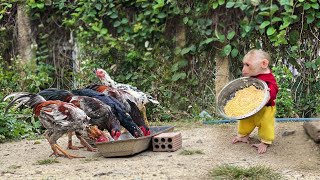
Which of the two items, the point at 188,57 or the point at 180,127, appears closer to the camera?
the point at 180,127

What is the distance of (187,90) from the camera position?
32.7ft

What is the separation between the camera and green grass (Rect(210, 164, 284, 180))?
4.79 meters

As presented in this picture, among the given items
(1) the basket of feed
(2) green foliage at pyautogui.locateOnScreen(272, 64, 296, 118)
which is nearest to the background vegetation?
(2) green foliage at pyautogui.locateOnScreen(272, 64, 296, 118)

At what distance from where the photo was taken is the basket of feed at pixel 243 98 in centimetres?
594

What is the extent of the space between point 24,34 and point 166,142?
635cm

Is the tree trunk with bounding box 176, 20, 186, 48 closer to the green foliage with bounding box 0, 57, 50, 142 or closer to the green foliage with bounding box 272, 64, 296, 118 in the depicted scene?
the green foliage with bounding box 272, 64, 296, 118

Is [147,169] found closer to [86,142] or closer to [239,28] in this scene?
[86,142]

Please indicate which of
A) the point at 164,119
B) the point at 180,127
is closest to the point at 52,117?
the point at 180,127

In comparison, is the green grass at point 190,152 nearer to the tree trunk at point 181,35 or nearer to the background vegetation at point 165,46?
the background vegetation at point 165,46

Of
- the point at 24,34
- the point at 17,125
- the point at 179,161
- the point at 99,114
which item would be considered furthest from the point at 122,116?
the point at 24,34

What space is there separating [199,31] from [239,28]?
709 millimetres

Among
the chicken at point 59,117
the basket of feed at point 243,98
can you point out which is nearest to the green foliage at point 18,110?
the chicken at point 59,117

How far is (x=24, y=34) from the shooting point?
11.5m

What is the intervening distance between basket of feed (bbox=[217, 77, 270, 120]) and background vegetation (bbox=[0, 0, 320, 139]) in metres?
2.57
